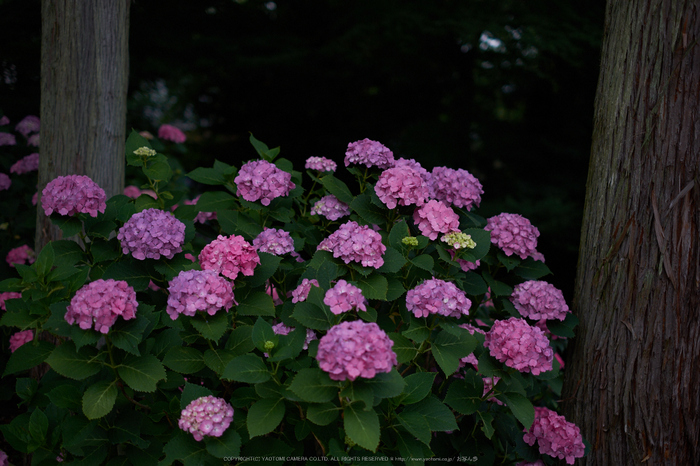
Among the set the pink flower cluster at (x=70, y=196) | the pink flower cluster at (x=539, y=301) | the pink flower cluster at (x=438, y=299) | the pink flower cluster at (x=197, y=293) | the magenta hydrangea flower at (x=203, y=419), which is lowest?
the magenta hydrangea flower at (x=203, y=419)

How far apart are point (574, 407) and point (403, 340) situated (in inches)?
37.1

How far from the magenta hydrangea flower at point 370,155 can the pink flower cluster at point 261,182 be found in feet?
1.05

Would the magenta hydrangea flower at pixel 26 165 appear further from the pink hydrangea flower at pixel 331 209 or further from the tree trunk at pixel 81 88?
the pink hydrangea flower at pixel 331 209

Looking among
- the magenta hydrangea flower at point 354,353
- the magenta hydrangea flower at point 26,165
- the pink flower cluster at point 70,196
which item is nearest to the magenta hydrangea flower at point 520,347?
the magenta hydrangea flower at point 354,353

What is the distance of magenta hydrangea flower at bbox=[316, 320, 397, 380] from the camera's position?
1.32m

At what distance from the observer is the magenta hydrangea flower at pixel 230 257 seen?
69.6 inches

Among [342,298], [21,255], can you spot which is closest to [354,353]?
[342,298]

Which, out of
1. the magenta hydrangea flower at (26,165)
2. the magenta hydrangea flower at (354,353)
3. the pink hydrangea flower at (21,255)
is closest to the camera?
the magenta hydrangea flower at (354,353)

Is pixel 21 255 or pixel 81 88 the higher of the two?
pixel 81 88

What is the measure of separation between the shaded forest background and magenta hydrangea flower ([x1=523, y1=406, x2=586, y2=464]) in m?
3.38

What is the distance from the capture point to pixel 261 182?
207cm

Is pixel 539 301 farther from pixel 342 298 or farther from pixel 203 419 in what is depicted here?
pixel 203 419

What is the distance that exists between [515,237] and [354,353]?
1168 millimetres

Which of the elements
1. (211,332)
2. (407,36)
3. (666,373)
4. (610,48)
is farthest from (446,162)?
(211,332)
